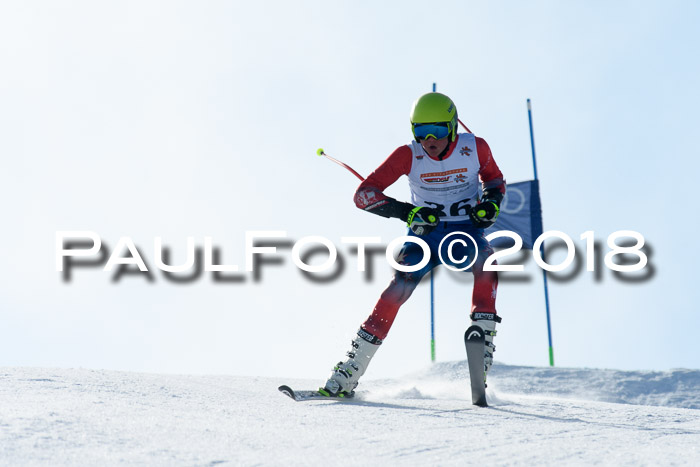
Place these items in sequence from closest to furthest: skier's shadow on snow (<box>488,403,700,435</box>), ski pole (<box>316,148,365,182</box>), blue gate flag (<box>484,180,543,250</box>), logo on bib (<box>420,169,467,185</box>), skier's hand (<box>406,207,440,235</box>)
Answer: skier's shadow on snow (<box>488,403,700,435</box>)
skier's hand (<box>406,207,440,235</box>)
logo on bib (<box>420,169,467,185</box>)
ski pole (<box>316,148,365,182</box>)
blue gate flag (<box>484,180,543,250</box>)

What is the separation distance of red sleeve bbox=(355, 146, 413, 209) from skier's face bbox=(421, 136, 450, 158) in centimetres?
15

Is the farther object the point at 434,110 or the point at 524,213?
the point at 524,213

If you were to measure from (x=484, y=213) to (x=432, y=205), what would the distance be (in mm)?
366

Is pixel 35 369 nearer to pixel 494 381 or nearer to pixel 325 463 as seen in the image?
pixel 325 463

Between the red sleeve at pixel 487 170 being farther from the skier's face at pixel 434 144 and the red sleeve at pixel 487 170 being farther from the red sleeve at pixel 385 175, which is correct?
the red sleeve at pixel 385 175

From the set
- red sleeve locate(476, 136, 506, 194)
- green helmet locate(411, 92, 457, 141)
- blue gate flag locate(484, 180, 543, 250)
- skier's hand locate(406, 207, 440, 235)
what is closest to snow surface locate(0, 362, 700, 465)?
skier's hand locate(406, 207, 440, 235)

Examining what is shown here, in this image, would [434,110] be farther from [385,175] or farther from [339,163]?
[339,163]

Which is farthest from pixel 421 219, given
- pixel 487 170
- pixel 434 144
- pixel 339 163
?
pixel 339 163

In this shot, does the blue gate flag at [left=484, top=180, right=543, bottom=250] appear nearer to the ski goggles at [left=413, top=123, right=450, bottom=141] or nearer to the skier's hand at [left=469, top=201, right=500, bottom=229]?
the skier's hand at [left=469, top=201, right=500, bottom=229]

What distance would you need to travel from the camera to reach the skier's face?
4.89 meters

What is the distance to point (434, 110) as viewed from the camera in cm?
484

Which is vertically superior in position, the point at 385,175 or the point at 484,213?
the point at 385,175

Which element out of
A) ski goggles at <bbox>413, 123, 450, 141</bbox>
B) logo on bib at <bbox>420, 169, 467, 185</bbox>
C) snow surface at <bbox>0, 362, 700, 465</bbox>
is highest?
ski goggles at <bbox>413, 123, 450, 141</bbox>

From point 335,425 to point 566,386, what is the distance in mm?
5619
